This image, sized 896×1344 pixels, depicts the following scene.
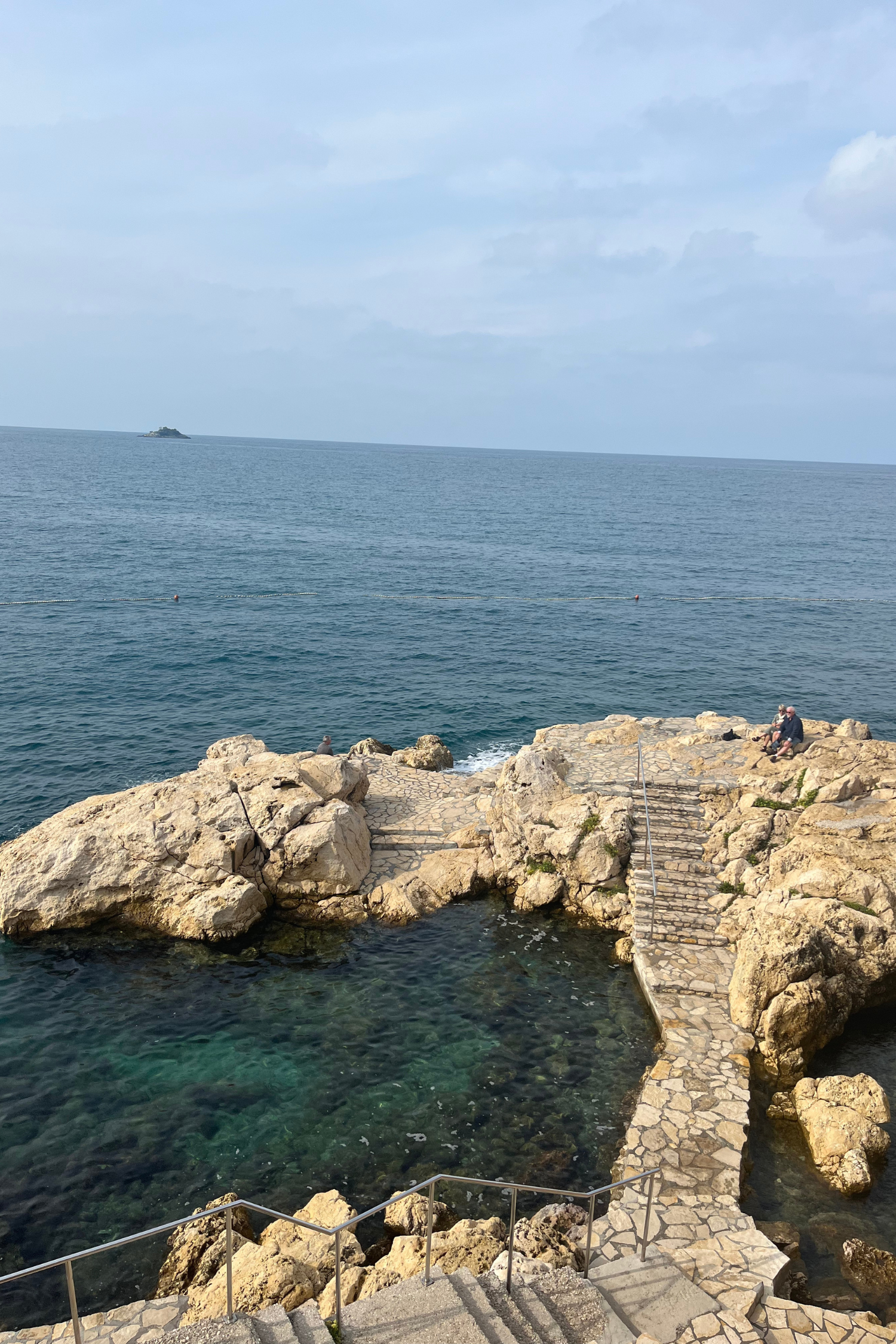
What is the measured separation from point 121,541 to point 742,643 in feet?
192

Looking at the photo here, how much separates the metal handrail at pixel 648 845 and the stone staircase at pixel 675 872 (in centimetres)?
7

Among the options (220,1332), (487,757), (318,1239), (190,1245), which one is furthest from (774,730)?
(220,1332)

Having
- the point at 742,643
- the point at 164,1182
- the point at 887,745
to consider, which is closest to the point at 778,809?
the point at 887,745

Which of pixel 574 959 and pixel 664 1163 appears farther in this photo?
pixel 574 959

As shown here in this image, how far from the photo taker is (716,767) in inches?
1016

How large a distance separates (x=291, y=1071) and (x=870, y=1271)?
1068cm

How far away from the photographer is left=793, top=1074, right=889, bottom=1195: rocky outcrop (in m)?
13.7

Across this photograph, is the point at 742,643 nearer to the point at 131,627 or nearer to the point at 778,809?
the point at 778,809

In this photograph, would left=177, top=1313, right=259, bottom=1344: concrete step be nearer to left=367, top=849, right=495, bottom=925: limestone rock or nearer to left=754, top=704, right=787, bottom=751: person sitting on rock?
left=367, top=849, right=495, bottom=925: limestone rock

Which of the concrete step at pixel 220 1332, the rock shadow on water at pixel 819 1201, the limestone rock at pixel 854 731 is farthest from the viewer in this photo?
the limestone rock at pixel 854 731

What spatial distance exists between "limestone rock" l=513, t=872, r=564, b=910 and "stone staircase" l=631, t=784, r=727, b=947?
2.13 metres

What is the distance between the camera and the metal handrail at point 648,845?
20562 mm

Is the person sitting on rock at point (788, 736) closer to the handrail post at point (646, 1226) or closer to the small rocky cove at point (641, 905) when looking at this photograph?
the small rocky cove at point (641, 905)

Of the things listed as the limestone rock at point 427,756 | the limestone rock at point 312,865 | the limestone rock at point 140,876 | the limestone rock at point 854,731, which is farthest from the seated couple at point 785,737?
the limestone rock at point 140,876
